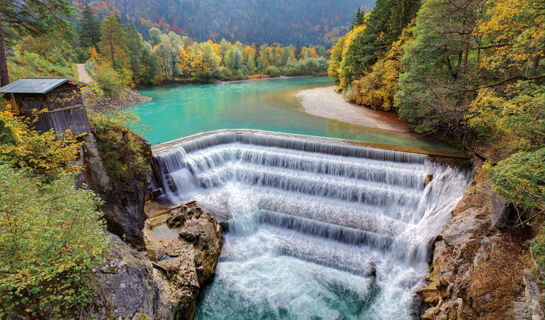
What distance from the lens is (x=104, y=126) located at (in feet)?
33.1

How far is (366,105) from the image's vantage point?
28688mm

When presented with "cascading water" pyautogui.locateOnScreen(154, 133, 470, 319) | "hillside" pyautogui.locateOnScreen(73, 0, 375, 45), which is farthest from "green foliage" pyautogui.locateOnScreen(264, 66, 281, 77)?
"hillside" pyautogui.locateOnScreen(73, 0, 375, 45)

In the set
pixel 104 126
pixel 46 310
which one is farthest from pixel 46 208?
pixel 104 126

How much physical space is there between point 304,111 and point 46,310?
25663 mm

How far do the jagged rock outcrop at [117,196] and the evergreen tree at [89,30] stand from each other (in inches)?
1818

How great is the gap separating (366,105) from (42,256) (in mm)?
29182

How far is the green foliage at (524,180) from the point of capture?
18.5ft

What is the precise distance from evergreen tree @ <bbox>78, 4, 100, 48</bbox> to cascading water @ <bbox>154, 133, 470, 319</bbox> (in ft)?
139

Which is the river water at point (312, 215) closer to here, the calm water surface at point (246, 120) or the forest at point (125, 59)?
the calm water surface at point (246, 120)

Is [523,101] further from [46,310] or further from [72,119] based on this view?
[72,119]

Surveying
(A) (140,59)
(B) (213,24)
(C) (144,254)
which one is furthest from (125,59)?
(B) (213,24)

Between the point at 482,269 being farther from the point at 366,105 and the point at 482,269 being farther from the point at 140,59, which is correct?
the point at 140,59

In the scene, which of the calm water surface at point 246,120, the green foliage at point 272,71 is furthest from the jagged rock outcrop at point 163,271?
the green foliage at point 272,71

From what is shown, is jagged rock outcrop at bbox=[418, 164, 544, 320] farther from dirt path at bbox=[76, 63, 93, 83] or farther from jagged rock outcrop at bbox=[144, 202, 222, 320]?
dirt path at bbox=[76, 63, 93, 83]
